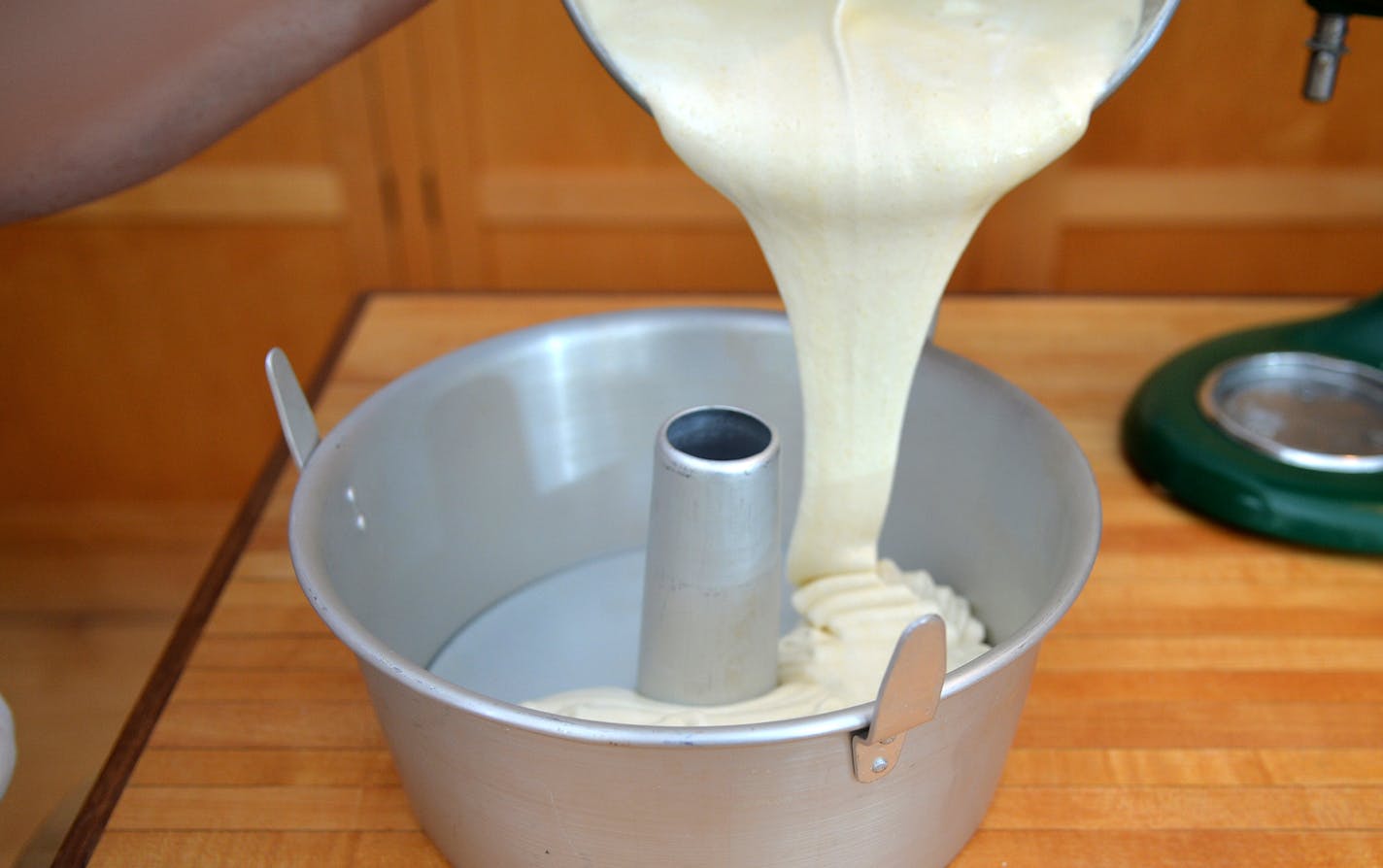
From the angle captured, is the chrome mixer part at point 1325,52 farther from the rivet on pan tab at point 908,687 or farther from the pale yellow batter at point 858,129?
the rivet on pan tab at point 908,687

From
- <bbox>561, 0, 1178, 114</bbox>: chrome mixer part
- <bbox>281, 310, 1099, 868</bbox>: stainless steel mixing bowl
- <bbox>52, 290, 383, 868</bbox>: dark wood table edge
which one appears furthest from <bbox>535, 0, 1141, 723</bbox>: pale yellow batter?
<bbox>52, 290, 383, 868</bbox>: dark wood table edge

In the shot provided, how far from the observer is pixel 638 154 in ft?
5.29

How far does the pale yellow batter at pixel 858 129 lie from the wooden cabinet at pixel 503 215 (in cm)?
91

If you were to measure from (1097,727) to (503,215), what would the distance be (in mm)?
1125

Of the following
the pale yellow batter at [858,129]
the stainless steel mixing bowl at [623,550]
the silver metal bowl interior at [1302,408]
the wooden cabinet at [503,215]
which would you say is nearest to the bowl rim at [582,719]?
the stainless steel mixing bowl at [623,550]

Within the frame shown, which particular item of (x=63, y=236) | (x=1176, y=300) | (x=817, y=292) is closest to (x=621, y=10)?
(x=817, y=292)

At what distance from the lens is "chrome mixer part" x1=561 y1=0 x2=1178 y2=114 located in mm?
632

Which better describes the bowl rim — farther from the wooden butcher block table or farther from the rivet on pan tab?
the wooden butcher block table

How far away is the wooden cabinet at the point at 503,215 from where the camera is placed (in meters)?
1.54

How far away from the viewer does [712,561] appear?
2.35 ft

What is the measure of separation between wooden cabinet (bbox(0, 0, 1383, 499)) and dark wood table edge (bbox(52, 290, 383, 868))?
2.01 feet

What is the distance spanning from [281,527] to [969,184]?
1.84 ft

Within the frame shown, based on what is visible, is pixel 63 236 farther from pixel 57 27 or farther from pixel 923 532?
pixel 923 532

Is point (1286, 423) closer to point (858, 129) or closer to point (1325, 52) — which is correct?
point (1325, 52)
